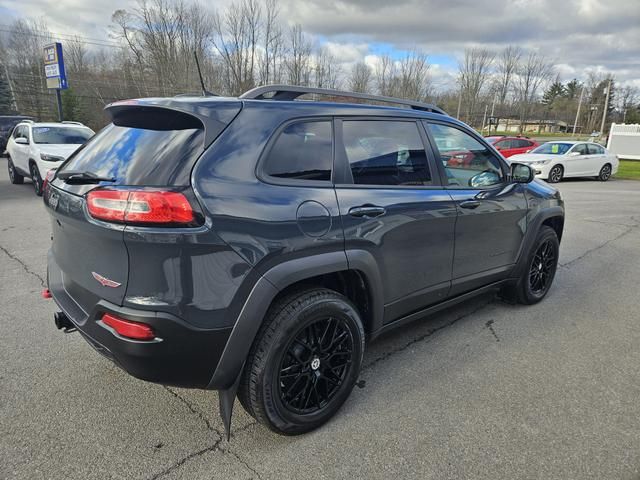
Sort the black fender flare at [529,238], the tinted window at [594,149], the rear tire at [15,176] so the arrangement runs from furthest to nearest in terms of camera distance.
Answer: the tinted window at [594,149] < the rear tire at [15,176] < the black fender flare at [529,238]

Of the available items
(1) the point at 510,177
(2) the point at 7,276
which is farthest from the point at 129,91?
(1) the point at 510,177

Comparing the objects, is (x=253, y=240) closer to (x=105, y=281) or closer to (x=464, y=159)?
(x=105, y=281)

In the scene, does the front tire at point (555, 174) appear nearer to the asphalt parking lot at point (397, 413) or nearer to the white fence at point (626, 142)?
the asphalt parking lot at point (397, 413)

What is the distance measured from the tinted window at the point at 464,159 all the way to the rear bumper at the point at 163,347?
2107mm

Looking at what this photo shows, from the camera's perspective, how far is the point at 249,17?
37.4 meters

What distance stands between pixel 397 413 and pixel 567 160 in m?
16.4

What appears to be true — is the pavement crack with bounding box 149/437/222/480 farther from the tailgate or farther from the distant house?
the distant house

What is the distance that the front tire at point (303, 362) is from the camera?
7.29 feet

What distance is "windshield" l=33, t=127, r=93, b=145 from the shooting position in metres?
10.4

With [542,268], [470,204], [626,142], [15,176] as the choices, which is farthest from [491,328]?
[626,142]

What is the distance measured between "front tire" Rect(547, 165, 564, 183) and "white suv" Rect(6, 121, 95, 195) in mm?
14865

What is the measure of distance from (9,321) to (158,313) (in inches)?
102

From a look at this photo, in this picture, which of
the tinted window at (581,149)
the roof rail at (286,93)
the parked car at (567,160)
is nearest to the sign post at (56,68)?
the parked car at (567,160)

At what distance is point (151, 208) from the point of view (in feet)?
6.22
